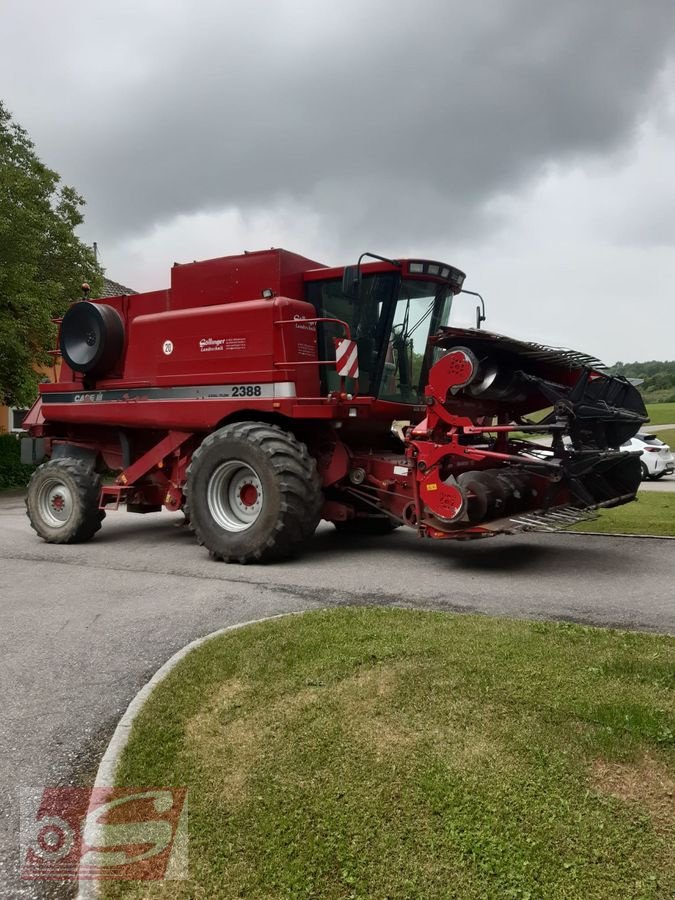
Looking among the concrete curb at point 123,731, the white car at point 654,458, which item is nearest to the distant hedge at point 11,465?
the white car at point 654,458

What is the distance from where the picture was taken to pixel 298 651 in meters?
4.39

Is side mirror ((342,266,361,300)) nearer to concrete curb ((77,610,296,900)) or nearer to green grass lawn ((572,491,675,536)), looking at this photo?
concrete curb ((77,610,296,900))

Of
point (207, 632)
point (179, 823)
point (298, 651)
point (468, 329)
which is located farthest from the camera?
point (468, 329)

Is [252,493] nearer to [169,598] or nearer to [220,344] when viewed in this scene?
[220,344]

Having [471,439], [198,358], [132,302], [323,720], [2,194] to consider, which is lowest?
[323,720]

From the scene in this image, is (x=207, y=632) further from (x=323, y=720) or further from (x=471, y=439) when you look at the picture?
(x=471, y=439)

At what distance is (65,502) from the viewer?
10.4 meters

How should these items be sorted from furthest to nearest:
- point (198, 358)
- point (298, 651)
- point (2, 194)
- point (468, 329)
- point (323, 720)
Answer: point (2, 194) < point (198, 358) < point (468, 329) < point (298, 651) < point (323, 720)

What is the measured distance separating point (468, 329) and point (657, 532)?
4282mm

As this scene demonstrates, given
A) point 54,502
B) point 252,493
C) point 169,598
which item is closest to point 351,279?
point 252,493

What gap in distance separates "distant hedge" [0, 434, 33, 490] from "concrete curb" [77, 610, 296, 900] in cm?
1877

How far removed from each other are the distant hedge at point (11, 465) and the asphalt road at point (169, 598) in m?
12.5

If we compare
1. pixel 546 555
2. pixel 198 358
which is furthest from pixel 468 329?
pixel 198 358

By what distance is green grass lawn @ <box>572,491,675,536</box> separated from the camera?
32.0 ft
